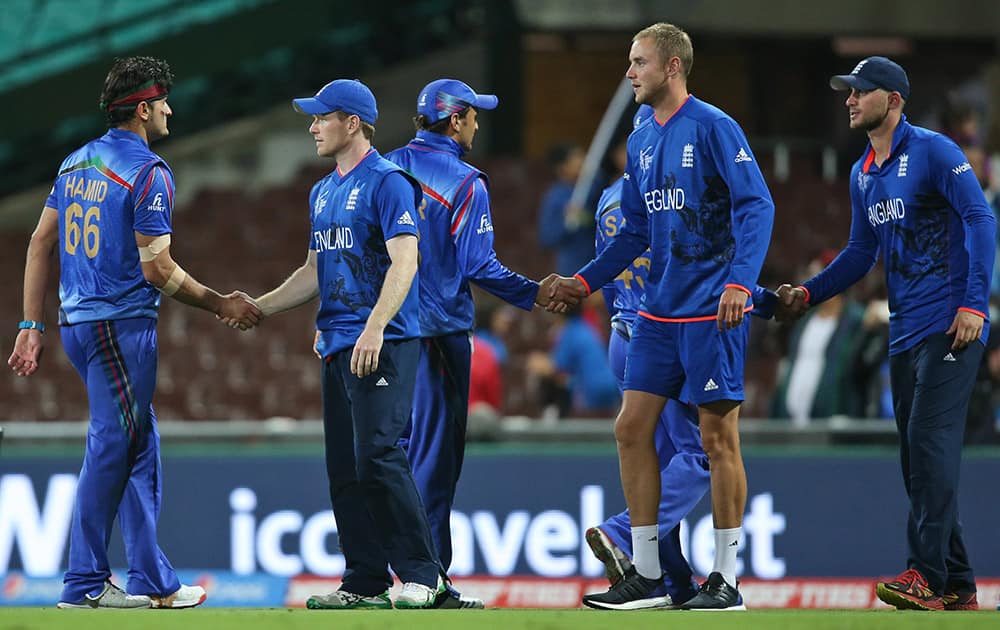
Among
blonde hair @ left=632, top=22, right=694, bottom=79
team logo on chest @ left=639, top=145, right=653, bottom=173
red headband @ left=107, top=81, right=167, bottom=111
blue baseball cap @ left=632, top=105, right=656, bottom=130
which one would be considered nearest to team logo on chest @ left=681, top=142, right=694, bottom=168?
team logo on chest @ left=639, top=145, right=653, bottom=173

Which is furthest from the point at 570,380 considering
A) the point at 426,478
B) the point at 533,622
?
the point at 533,622

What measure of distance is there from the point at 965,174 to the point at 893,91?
1.54 feet

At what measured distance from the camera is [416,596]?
6035 millimetres

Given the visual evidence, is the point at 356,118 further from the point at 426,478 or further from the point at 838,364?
the point at 838,364

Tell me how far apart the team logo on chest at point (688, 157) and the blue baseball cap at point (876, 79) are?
→ 0.75 m

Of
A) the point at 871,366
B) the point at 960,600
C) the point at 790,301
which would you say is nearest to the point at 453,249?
the point at 790,301

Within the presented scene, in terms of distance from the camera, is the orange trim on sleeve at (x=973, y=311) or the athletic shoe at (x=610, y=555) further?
the athletic shoe at (x=610, y=555)

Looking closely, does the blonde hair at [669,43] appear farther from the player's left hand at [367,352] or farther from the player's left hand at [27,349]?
the player's left hand at [27,349]

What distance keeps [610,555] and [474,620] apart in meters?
1.30

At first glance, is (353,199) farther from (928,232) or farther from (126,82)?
(928,232)

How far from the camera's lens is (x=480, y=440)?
1009 centimetres

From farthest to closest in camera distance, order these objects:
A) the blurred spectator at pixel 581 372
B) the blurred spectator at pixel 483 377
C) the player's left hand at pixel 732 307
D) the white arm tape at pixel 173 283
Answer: the blurred spectator at pixel 581 372
the blurred spectator at pixel 483 377
the white arm tape at pixel 173 283
the player's left hand at pixel 732 307

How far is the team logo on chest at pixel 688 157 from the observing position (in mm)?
6168

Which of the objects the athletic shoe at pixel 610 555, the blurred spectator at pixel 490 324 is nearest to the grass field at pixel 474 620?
the athletic shoe at pixel 610 555
